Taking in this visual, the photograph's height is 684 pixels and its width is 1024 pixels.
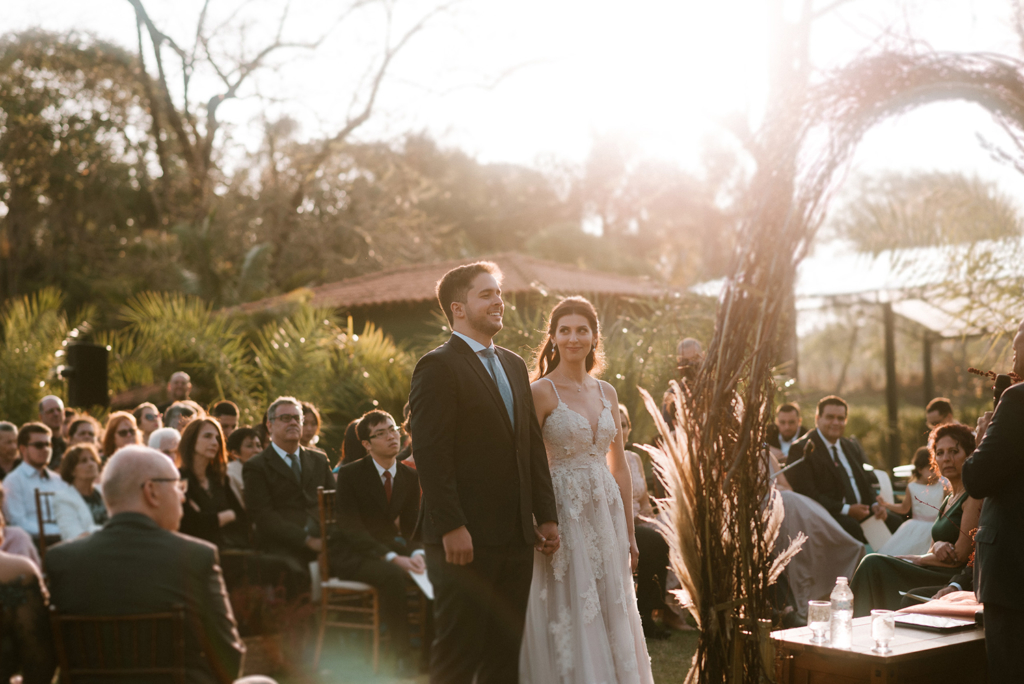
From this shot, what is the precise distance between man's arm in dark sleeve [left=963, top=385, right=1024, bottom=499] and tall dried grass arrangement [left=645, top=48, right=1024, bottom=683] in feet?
2.58

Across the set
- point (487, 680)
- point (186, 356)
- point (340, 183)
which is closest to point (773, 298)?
point (487, 680)

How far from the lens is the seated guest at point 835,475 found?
7785 mm

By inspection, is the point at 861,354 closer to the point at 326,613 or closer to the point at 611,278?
the point at 611,278

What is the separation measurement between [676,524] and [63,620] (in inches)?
93.3

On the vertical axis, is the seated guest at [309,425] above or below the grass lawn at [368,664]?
above

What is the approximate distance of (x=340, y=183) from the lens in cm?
2978

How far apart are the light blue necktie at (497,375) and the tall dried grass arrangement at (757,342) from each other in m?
0.61

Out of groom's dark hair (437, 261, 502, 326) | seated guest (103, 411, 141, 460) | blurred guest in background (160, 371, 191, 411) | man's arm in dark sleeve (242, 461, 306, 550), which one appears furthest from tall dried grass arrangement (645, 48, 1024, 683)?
blurred guest in background (160, 371, 191, 411)

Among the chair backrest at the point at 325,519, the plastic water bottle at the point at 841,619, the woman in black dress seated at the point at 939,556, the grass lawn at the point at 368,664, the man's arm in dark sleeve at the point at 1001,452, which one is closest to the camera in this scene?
the man's arm in dark sleeve at the point at 1001,452

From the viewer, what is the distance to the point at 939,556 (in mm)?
5750

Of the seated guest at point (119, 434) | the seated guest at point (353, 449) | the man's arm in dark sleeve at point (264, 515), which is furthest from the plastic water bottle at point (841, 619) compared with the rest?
the seated guest at point (119, 434)

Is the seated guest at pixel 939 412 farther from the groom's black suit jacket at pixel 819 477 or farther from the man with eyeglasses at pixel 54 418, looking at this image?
the man with eyeglasses at pixel 54 418

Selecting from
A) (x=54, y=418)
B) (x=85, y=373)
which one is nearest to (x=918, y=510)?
(x=54, y=418)

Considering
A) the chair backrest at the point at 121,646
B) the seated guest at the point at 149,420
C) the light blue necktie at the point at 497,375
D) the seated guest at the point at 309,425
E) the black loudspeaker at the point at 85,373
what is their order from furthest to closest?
the black loudspeaker at the point at 85,373
the seated guest at the point at 149,420
the seated guest at the point at 309,425
the light blue necktie at the point at 497,375
the chair backrest at the point at 121,646
